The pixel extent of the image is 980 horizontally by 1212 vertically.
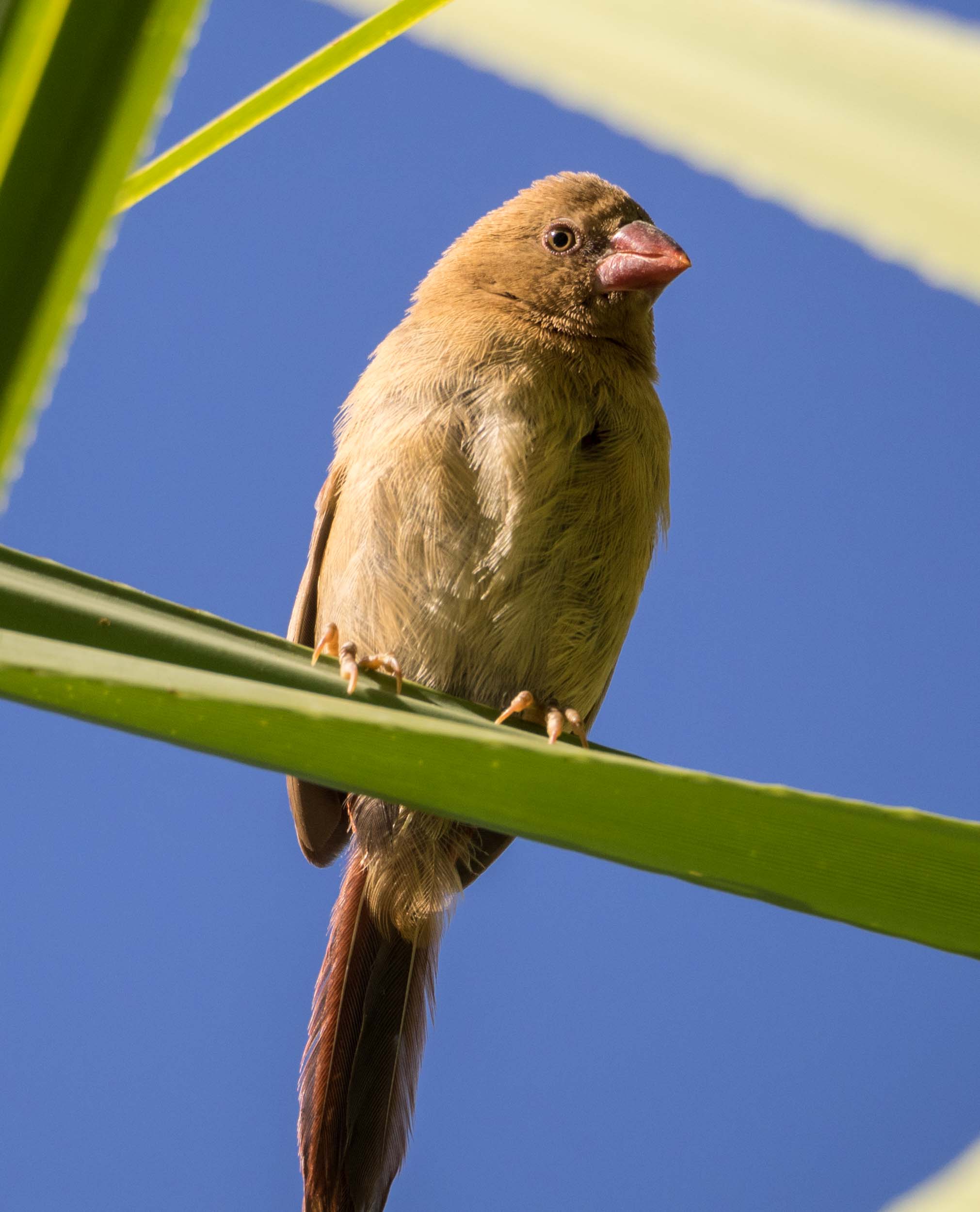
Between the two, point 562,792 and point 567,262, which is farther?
point 567,262

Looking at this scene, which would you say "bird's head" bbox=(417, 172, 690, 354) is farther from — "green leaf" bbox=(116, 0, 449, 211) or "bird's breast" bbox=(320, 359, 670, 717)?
"green leaf" bbox=(116, 0, 449, 211)

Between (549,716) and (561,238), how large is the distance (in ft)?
4.09

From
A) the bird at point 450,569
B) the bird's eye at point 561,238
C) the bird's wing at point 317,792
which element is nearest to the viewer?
the bird at point 450,569

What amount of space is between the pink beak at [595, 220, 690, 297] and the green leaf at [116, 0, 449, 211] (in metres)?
1.88

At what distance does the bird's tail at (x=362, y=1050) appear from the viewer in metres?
1.87

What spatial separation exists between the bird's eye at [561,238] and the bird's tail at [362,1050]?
56.2 inches

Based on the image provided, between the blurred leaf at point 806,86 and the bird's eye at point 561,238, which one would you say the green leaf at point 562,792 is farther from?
the bird's eye at point 561,238

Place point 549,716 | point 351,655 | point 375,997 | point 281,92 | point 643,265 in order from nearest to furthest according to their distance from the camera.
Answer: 1. point 281,92
2. point 351,655
3. point 549,716
4. point 375,997
5. point 643,265

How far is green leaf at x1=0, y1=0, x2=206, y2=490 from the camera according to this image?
14.7 inches

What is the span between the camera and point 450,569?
82.4 inches

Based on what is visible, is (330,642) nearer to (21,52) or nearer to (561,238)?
(561,238)

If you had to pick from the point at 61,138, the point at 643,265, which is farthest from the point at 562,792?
the point at 643,265

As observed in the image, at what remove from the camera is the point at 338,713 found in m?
0.41

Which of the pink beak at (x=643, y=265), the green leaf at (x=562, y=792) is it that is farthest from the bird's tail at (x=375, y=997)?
the green leaf at (x=562, y=792)
